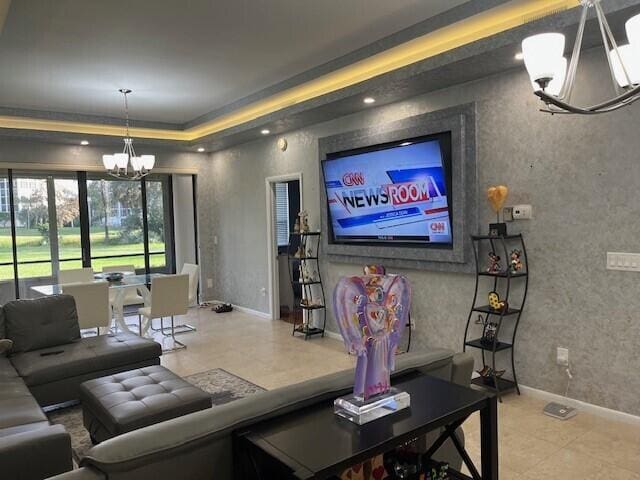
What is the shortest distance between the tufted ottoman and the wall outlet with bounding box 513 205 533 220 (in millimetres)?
2690

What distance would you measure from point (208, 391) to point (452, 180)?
2.81 meters

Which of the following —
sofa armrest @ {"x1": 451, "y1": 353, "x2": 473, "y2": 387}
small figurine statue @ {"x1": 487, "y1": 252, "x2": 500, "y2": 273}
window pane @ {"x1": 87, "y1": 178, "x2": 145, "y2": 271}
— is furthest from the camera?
window pane @ {"x1": 87, "y1": 178, "x2": 145, "y2": 271}

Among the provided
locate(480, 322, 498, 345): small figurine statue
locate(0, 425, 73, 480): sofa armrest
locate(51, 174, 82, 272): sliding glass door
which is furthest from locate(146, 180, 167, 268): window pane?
locate(0, 425, 73, 480): sofa armrest

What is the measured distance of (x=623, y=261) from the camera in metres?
3.23

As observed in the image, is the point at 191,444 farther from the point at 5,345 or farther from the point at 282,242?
the point at 282,242

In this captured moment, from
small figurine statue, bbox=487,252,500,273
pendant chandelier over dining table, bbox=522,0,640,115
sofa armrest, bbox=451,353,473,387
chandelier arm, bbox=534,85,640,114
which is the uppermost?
pendant chandelier over dining table, bbox=522,0,640,115

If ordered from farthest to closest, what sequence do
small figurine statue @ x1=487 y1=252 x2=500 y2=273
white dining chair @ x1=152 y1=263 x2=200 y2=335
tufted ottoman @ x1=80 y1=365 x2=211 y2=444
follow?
white dining chair @ x1=152 y1=263 x2=200 y2=335 < small figurine statue @ x1=487 y1=252 x2=500 y2=273 < tufted ottoman @ x1=80 y1=365 x2=211 y2=444

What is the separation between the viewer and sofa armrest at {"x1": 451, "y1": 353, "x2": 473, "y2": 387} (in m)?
2.16

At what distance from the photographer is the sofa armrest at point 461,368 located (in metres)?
2.16

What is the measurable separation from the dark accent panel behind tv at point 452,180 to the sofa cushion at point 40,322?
291cm

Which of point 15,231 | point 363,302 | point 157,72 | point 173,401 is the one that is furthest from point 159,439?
point 15,231

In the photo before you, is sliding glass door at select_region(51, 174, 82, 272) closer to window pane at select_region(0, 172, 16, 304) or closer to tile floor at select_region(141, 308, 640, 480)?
window pane at select_region(0, 172, 16, 304)

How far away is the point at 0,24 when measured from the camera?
3088 mm

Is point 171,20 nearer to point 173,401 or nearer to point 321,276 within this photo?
point 173,401
